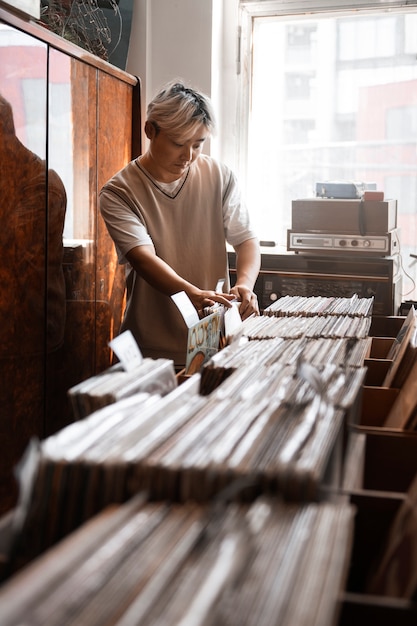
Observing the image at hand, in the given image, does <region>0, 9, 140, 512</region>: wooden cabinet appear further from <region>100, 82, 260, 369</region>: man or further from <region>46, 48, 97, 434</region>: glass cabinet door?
<region>100, 82, 260, 369</region>: man

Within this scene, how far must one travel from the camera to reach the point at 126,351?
4.50 ft

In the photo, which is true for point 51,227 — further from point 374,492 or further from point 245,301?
point 374,492

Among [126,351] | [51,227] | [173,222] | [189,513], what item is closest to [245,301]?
[173,222]

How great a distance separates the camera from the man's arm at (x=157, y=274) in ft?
7.61

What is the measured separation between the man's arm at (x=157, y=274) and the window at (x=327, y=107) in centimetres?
170

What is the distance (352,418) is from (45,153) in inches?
79.1

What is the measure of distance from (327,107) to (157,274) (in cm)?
205

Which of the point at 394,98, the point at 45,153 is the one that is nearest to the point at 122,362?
the point at 45,153

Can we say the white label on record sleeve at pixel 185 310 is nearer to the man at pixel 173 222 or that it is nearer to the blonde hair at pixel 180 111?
the man at pixel 173 222

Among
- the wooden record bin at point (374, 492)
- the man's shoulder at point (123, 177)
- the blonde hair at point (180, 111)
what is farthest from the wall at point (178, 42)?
the wooden record bin at point (374, 492)

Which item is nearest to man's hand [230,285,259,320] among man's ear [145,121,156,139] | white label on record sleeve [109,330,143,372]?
man's ear [145,121,156,139]

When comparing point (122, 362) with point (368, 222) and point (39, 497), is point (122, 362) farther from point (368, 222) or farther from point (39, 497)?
point (368, 222)

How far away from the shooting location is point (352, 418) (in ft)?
3.96

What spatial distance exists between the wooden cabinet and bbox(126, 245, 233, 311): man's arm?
48cm
